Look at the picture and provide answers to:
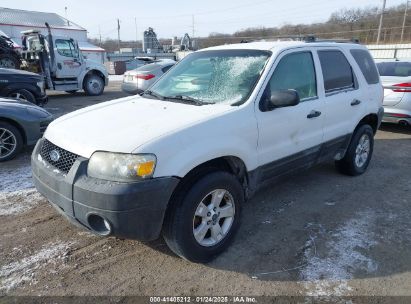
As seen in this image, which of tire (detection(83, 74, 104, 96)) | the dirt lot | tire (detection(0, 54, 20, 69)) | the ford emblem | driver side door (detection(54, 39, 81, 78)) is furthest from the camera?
tire (detection(83, 74, 104, 96))

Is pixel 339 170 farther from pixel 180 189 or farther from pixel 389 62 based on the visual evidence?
pixel 389 62

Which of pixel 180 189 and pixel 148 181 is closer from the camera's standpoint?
pixel 148 181

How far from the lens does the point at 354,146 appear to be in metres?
4.94

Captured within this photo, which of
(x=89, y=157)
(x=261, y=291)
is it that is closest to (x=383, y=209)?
(x=261, y=291)

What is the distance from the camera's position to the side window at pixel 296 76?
3566mm

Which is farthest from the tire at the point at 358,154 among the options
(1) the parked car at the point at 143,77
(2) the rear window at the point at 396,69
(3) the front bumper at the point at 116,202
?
(1) the parked car at the point at 143,77

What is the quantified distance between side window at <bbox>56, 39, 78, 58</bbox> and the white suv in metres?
A: 11.8

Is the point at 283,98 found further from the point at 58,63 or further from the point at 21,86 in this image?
the point at 58,63

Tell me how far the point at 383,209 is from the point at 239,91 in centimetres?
231

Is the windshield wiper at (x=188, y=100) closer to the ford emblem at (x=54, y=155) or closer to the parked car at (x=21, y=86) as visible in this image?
the ford emblem at (x=54, y=155)

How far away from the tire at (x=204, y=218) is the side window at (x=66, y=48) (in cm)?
1339

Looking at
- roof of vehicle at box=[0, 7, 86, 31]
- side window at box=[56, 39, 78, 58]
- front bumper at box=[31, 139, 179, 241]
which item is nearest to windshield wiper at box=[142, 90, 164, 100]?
front bumper at box=[31, 139, 179, 241]

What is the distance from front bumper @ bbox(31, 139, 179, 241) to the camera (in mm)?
2531

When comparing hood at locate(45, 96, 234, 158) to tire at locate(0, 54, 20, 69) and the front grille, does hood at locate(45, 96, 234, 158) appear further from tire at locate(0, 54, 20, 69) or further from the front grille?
tire at locate(0, 54, 20, 69)
